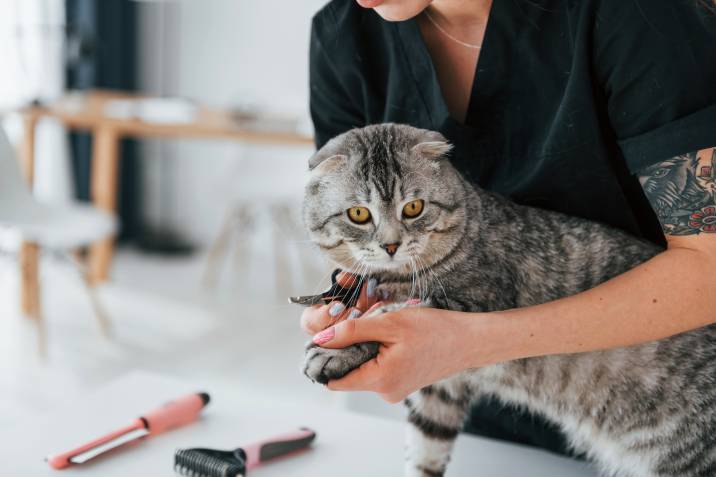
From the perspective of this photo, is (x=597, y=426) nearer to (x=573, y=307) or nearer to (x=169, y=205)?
(x=573, y=307)

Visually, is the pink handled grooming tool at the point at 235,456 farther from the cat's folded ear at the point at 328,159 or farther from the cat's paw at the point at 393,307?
the cat's folded ear at the point at 328,159

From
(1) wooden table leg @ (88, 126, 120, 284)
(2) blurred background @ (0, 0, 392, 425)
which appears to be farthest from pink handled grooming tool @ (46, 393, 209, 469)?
(1) wooden table leg @ (88, 126, 120, 284)

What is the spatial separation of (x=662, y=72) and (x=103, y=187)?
11.7 ft

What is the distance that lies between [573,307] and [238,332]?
8.92 feet

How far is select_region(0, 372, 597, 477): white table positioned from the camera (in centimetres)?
99

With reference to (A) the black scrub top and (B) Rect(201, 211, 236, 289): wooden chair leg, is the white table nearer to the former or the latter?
(A) the black scrub top

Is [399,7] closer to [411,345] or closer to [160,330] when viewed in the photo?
[411,345]

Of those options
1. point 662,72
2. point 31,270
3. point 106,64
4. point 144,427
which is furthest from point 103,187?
point 662,72

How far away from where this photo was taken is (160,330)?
3.44 metres

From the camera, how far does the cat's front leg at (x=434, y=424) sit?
1031mm

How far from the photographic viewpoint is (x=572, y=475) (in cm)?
106

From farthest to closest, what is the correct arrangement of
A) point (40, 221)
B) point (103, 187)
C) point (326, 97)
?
point (103, 187)
point (40, 221)
point (326, 97)

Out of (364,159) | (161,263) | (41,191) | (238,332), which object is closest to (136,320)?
(238,332)

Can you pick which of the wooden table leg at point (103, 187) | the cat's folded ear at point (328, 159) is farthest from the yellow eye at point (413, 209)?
the wooden table leg at point (103, 187)
